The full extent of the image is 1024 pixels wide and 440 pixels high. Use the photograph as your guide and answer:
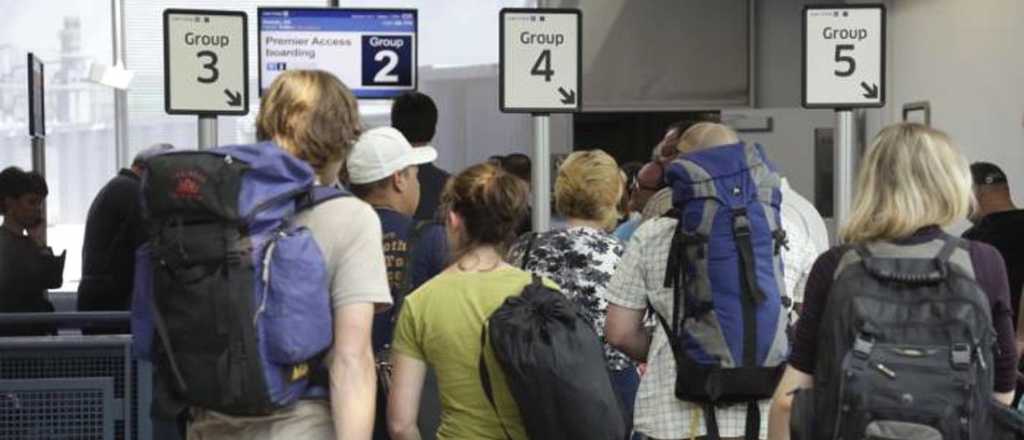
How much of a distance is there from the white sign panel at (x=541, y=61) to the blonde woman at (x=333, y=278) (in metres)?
4.87

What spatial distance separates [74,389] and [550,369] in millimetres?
2762

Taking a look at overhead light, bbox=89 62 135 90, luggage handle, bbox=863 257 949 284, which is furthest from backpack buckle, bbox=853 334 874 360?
overhead light, bbox=89 62 135 90

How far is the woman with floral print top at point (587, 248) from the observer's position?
18.6ft

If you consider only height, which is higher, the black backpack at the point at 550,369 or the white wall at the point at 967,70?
the white wall at the point at 967,70

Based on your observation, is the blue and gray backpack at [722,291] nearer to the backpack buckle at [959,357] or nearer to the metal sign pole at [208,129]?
the backpack buckle at [959,357]

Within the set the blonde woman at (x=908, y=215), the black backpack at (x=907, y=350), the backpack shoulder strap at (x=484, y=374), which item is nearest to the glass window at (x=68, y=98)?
the backpack shoulder strap at (x=484, y=374)

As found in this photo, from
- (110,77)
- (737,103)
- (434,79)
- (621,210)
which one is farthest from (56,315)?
(737,103)

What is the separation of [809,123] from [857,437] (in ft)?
34.2

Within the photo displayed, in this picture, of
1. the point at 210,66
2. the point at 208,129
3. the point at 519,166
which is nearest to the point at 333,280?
the point at 210,66

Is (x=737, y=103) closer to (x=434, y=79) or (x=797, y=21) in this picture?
(x=797, y=21)

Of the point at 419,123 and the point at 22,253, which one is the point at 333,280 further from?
the point at 22,253

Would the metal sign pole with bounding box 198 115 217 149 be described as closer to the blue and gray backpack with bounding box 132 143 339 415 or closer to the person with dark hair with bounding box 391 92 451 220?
the person with dark hair with bounding box 391 92 451 220

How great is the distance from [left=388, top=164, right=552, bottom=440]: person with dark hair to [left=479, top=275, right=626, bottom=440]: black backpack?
44 millimetres

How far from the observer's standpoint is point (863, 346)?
3545mm
